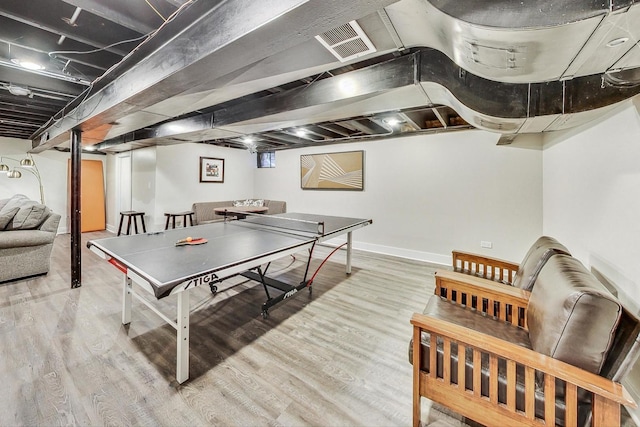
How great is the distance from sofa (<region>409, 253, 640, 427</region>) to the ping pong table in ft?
4.06

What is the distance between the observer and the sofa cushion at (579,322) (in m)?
1.03

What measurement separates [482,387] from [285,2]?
209 centimetres

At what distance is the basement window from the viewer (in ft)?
23.5

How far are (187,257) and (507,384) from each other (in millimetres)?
2076

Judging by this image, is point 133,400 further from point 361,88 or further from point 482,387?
point 361,88

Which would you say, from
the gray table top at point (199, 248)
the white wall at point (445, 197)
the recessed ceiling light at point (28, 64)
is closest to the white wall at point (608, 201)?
the white wall at point (445, 197)

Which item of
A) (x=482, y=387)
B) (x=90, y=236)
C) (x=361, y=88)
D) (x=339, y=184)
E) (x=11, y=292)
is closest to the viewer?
(x=482, y=387)

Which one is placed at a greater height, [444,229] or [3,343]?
[444,229]

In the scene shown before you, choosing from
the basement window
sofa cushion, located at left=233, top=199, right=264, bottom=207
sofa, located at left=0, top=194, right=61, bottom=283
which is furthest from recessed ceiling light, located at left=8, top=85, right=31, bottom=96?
the basement window

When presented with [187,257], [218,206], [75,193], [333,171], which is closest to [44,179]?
[218,206]

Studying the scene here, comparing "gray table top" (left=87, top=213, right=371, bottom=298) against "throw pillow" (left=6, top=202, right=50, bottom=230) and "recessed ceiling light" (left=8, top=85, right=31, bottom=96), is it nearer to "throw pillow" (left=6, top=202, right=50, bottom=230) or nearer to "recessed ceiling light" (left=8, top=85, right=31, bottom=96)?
"recessed ceiling light" (left=8, top=85, right=31, bottom=96)

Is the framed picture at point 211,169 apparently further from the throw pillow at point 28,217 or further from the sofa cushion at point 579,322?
the sofa cushion at point 579,322

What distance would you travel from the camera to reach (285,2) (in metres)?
1.17

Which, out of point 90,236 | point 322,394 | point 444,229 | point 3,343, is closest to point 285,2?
point 322,394
